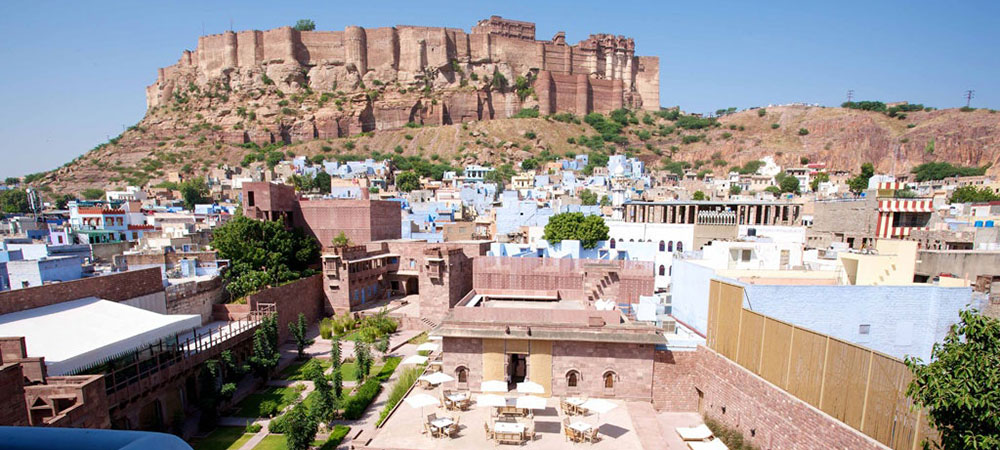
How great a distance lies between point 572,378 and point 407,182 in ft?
134

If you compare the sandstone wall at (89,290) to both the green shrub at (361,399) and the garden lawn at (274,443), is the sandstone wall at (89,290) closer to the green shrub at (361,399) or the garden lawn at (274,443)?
the garden lawn at (274,443)

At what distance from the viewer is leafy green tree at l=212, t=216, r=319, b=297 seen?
2045 centimetres

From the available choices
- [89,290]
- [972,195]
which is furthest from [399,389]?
[972,195]

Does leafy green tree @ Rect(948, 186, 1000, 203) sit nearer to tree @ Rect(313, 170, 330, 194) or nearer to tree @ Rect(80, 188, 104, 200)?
tree @ Rect(313, 170, 330, 194)

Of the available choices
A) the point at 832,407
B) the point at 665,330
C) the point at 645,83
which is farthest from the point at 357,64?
the point at 832,407

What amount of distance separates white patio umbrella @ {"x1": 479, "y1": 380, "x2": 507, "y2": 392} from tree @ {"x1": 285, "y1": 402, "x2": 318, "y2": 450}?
172 inches

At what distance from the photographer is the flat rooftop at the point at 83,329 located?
1105cm

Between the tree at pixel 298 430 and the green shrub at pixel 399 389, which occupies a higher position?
the tree at pixel 298 430

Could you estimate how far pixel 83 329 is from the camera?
1234cm

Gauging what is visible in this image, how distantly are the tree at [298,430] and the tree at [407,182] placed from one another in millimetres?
40509

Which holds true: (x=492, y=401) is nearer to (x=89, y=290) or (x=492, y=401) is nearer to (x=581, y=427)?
(x=581, y=427)

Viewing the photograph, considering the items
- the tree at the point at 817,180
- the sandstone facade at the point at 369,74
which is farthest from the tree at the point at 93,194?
the tree at the point at 817,180

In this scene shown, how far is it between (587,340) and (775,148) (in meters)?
74.9

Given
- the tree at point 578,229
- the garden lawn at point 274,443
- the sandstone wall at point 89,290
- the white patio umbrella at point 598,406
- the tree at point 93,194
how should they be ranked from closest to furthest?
the white patio umbrella at point 598,406
the garden lawn at point 274,443
the sandstone wall at point 89,290
the tree at point 578,229
the tree at point 93,194
